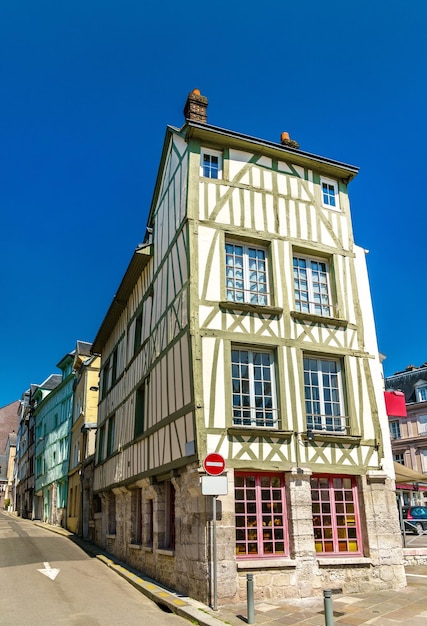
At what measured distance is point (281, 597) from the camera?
822 centimetres

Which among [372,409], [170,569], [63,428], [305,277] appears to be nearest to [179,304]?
[305,277]

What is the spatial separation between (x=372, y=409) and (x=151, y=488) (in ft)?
15.8

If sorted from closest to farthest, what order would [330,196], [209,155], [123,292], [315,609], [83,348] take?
[315,609]
[209,155]
[330,196]
[123,292]
[83,348]

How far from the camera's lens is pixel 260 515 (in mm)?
8734

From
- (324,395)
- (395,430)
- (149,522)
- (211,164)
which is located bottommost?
(149,522)

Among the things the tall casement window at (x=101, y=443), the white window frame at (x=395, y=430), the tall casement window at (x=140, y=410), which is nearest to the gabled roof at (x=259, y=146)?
the tall casement window at (x=140, y=410)

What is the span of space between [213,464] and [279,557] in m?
2.28

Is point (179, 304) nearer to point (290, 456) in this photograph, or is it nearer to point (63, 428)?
point (290, 456)

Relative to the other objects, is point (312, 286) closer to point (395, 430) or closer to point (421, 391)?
point (421, 391)

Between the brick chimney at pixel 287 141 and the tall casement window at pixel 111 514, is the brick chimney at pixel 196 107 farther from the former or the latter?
the tall casement window at pixel 111 514

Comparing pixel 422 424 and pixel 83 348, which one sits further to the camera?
pixel 422 424

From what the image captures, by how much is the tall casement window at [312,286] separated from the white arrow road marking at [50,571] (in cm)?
746

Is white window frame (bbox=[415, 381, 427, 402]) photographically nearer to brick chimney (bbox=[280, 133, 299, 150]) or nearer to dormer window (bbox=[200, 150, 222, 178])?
brick chimney (bbox=[280, 133, 299, 150])

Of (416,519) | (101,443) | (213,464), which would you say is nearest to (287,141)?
(213,464)
